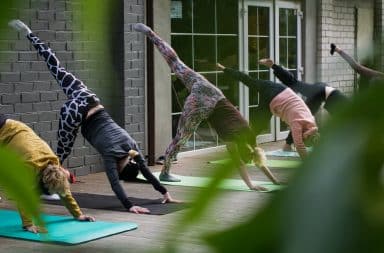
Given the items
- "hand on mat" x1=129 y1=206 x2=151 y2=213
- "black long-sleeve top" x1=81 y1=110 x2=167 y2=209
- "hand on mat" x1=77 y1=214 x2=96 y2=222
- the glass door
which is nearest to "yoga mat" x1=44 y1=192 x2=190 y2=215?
"hand on mat" x1=129 y1=206 x2=151 y2=213

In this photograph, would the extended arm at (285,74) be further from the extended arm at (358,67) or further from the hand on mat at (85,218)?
the hand on mat at (85,218)

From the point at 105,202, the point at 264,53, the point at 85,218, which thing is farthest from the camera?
the point at 105,202

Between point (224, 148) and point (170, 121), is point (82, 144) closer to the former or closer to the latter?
point (170, 121)

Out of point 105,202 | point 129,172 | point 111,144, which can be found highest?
point 111,144

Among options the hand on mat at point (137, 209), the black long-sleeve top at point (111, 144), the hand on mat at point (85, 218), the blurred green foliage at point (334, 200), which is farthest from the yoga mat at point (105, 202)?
the blurred green foliage at point (334, 200)

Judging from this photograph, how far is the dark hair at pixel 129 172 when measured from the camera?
7641mm

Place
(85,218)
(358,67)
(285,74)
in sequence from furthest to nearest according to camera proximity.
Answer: (85,218)
(285,74)
(358,67)

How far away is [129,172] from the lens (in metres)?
7.75

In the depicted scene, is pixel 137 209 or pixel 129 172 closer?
pixel 137 209

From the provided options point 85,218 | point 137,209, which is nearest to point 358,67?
point 85,218

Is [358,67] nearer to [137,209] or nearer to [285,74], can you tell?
[285,74]

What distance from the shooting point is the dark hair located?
7.64 meters

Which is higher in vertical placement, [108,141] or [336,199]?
[336,199]

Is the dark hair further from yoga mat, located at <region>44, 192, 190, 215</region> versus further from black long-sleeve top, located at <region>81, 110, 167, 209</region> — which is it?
yoga mat, located at <region>44, 192, 190, 215</region>
